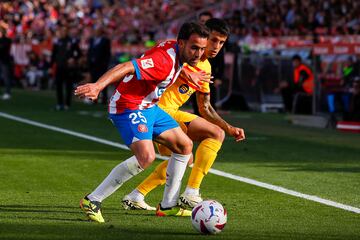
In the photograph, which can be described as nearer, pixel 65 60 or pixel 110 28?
pixel 65 60

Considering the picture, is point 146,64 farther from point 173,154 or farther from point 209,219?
point 209,219

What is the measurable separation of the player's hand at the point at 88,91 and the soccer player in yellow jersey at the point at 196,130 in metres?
1.42

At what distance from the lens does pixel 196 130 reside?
35.6 feet

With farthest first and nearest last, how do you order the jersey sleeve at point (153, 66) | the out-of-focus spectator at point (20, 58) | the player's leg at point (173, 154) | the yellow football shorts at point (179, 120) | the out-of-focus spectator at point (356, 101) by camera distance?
the out-of-focus spectator at point (20, 58)
the out-of-focus spectator at point (356, 101)
the yellow football shorts at point (179, 120)
the player's leg at point (173, 154)
the jersey sleeve at point (153, 66)

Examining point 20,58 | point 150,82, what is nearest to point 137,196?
point 150,82

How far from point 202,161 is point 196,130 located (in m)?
0.32

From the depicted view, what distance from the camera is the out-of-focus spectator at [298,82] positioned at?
2562 centimetres

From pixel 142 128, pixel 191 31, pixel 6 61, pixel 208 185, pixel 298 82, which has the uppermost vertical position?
Answer: pixel 191 31

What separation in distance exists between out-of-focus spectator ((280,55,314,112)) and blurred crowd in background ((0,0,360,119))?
1.04 meters

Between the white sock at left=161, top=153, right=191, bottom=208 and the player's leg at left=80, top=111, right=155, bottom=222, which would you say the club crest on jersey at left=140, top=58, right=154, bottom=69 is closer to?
the player's leg at left=80, top=111, right=155, bottom=222

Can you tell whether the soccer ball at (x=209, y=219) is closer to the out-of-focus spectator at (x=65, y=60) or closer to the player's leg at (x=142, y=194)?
the player's leg at (x=142, y=194)

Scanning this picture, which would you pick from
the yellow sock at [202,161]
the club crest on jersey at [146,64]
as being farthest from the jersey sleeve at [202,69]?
the club crest on jersey at [146,64]

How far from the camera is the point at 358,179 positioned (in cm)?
1352

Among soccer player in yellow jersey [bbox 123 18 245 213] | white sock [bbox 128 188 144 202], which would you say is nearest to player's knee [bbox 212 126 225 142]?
soccer player in yellow jersey [bbox 123 18 245 213]
